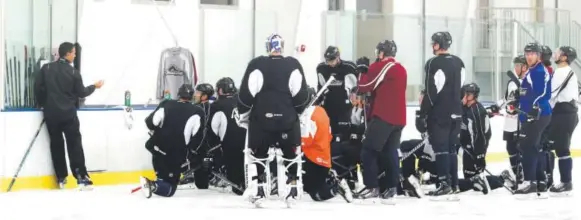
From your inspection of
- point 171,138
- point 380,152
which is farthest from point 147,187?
point 380,152

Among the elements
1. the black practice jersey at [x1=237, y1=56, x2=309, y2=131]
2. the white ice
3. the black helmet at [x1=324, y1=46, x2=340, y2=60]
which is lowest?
the white ice

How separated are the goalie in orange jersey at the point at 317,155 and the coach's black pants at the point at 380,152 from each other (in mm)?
284

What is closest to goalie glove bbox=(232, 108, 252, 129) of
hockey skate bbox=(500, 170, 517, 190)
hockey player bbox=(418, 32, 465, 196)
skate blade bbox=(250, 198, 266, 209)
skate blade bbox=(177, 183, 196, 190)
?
A: skate blade bbox=(250, 198, 266, 209)

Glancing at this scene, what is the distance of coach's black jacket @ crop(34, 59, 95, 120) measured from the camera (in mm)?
8891

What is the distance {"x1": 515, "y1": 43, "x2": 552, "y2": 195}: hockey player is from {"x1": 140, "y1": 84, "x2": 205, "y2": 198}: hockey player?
8.30ft

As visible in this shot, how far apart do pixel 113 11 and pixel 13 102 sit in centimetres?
299

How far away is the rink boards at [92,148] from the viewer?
8.75 meters

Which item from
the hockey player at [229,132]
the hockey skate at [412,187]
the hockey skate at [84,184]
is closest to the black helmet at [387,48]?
the hockey skate at [412,187]

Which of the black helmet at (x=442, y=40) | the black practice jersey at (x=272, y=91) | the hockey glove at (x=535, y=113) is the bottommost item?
the hockey glove at (x=535, y=113)

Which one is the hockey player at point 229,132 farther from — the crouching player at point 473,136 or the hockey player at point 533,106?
the hockey player at point 533,106

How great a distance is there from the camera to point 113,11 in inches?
461

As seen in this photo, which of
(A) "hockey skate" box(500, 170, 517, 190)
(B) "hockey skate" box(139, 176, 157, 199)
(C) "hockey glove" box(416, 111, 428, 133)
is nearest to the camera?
(C) "hockey glove" box(416, 111, 428, 133)

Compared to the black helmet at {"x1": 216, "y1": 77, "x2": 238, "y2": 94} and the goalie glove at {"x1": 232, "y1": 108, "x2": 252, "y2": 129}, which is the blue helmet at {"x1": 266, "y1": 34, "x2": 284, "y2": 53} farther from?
the black helmet at {"x1": 216, "y1": 77, "x2": 238, "y2": 94}

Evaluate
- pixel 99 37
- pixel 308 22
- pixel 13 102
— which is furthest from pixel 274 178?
pixel 308 22
